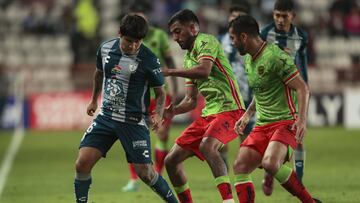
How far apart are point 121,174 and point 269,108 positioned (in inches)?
255

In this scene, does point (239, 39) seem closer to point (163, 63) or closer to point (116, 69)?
point (116, 69)

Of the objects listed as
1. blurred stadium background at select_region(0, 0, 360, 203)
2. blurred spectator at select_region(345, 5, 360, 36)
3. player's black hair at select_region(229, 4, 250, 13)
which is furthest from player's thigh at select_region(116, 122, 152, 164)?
blurred spectator at select_region(345, 5, 360, 36)

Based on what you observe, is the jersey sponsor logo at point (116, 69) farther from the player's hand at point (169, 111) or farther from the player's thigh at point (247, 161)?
the player's thigh at point (247, 161)

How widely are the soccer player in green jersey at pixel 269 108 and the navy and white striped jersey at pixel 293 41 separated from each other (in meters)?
2.09

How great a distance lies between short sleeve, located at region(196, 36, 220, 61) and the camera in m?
10.4

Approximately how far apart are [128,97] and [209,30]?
19.3m

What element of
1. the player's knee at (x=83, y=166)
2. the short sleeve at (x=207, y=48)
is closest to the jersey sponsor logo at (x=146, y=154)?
the player's knee at (x=83, y=166)

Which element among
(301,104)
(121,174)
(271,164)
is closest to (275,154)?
(271,164)

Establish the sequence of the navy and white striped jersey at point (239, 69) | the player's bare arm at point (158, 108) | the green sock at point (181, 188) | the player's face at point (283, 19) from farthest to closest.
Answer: the navy and white striped jersey at point (239, 69)
the player's face at point (283, 19)
the green sock at point (181, 188)
the player's bare arm at point (158, 108)

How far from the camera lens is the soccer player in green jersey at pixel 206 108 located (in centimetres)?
1045

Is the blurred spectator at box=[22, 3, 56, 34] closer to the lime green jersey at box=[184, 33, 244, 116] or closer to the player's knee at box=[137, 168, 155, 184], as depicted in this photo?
the lime green jersey at box=[184, 33, 244, 116]

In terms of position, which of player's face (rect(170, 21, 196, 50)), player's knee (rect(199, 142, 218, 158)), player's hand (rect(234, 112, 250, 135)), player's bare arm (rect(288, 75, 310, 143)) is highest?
player's face (rect(170, 21, 196, 50))

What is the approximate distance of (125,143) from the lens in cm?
1006

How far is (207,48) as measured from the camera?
10461 millimetres
